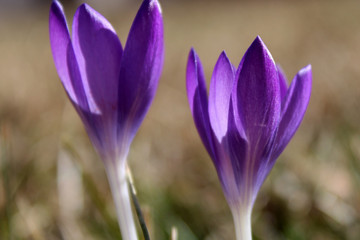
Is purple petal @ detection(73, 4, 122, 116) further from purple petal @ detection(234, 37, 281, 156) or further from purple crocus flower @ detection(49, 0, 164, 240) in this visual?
purple petal @ detection(234, 37, 281, 156)

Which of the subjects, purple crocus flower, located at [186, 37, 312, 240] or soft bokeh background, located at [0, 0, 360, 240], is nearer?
purple crocus flower, located at [186, 37, 312, 240]

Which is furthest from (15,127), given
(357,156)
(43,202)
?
(357,156)

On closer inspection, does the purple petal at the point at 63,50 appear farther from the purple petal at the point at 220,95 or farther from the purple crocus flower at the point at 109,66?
the purple petal at the point at 220,95

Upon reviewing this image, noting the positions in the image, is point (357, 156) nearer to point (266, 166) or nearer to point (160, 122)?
point (266, 166)

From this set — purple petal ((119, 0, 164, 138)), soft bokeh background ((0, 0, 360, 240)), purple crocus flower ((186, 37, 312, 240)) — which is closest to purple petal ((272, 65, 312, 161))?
purple crocus flower ((186, 37, 312, 240))

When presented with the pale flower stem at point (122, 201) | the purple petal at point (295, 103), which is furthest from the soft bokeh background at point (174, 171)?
the purple petal at point (295, 103)

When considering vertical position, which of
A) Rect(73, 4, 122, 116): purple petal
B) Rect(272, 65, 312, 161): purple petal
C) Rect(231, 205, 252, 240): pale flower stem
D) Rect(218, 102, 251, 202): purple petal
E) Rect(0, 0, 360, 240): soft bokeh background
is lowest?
Rect(0, 0, 360, 240): soft bokeh background

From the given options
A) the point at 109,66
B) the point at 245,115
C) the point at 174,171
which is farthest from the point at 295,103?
the point at 174,171
